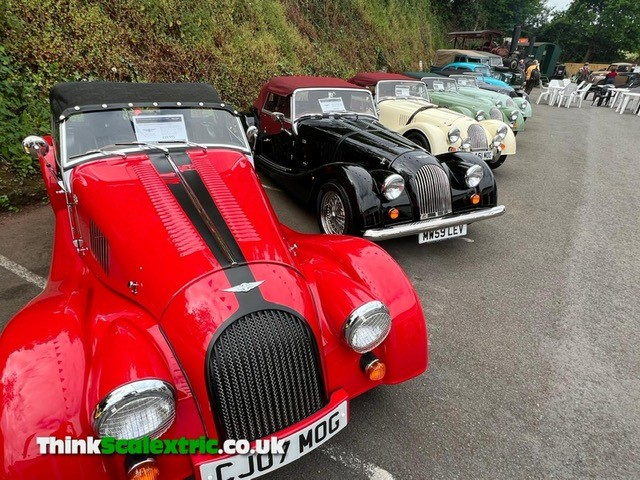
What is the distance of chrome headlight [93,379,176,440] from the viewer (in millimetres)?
1518

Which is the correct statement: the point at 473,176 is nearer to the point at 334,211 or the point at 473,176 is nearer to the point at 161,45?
the point at 334,211

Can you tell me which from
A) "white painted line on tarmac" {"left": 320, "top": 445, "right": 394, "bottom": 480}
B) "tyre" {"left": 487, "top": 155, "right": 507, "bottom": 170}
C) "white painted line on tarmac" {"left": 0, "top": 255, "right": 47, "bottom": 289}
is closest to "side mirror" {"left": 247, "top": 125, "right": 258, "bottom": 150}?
"white painted line on tarmac" {"left": 0, "top": 255, "right": 47, "bottom": 289}

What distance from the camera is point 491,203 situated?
4809 millimetres

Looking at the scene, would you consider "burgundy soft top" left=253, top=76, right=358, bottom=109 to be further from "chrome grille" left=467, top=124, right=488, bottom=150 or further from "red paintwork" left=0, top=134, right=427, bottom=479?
"red paintwork" left=0, top=134, right=427, bottom=479

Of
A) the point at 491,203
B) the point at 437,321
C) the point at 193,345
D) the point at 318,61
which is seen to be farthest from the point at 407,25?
the point at 193,345

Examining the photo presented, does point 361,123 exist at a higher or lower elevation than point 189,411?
higher

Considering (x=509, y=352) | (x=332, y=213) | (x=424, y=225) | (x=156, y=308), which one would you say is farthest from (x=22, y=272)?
(x=509, y=352)

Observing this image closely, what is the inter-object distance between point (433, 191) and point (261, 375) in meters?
3.24

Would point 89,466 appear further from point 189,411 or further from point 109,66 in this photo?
point 109,66

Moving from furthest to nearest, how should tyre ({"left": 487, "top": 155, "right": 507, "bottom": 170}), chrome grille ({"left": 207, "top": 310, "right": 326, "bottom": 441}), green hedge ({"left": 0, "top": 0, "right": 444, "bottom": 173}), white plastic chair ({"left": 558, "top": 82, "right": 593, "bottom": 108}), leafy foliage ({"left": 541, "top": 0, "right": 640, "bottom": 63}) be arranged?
Answer: leafy foliage ({"left": 541, "top": 0, "right": 640, "bottom": 63}), white plastic chair ({"left": 558, "top": 82, "right": 593, "bottom": 108}), tyre ({"left": 487, "top": 155, "right": 507, "bottom": 170}), green hedge ({"left": 0, "top": 0, "right": 444, "bottom": 173}), chrome grille ({"left": 207, "top": 310, "right": 326, "bottom": 441})

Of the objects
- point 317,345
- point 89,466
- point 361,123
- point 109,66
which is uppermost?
point 109,66

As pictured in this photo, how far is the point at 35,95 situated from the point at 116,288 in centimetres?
531

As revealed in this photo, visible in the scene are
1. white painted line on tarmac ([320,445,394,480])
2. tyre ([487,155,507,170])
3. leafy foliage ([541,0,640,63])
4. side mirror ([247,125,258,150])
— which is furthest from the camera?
leafy foliage ([541,0,640,63])

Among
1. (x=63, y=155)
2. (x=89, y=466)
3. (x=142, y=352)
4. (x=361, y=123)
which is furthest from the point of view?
(x=361, y=123)
